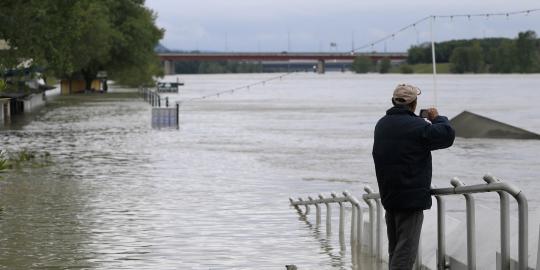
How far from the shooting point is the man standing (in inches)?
330

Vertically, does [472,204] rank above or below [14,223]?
above

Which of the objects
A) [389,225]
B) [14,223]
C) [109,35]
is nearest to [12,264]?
[14,223]

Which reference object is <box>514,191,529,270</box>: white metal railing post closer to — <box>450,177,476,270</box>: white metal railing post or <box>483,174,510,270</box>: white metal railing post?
<box>483,174,510,270</box>: white metal railing post

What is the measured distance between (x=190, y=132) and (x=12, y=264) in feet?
125

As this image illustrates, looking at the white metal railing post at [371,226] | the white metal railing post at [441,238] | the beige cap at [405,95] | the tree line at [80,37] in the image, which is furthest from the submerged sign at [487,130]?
the beige cap at [405,95]

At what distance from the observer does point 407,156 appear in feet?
27.7

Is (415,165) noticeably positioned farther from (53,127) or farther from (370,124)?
(370,124)

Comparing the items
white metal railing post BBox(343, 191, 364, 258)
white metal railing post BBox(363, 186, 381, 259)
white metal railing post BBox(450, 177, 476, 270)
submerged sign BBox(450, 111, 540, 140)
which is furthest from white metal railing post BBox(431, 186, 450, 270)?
submerged sign BBox(450, 111, 540, 140)

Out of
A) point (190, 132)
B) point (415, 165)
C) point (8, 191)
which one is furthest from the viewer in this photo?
point (190, 132)

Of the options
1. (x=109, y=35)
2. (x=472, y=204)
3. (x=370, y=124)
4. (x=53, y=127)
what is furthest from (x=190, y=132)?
(x=109, y=35)

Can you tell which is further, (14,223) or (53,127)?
(53,127)

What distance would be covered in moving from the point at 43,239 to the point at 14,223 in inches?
86.3

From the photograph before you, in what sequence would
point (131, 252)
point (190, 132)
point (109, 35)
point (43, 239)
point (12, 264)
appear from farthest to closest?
point (109, 35), point (190, 132), point (43, 239), point (131, 252), point (12, 264)

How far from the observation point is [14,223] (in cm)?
1791
